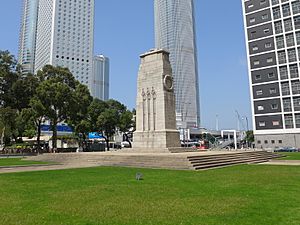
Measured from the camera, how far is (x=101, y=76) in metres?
181

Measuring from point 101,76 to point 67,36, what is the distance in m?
49.2

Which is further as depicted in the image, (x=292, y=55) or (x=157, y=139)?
(x=292, y=55)

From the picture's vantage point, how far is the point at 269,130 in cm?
5581

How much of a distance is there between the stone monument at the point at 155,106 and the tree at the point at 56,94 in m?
14.8

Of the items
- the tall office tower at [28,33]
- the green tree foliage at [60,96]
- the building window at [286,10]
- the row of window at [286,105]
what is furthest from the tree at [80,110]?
the tall office tower at [28,33]

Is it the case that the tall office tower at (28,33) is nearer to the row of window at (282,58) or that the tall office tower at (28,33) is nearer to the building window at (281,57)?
the row of window at (282,58)

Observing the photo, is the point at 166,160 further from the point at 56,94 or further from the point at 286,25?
the point at 286,25

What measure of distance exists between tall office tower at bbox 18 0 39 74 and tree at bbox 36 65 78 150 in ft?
313

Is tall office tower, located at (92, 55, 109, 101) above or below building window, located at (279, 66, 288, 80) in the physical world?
above

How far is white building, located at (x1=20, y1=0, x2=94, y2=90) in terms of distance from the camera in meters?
129

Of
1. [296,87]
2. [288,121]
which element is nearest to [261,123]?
[288,121]

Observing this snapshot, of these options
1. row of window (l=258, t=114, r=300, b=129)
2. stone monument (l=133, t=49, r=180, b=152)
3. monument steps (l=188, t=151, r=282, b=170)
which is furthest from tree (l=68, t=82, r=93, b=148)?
row of window (l=258, t=114, r=300, b=129)

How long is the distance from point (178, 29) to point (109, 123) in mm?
109253

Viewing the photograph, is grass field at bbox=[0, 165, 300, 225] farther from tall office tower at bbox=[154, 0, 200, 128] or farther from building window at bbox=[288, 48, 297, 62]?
tall office tower at bbox=[154, 0, 200, 128]
